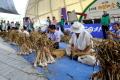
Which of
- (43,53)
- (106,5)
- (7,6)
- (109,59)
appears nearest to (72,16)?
(106,5)

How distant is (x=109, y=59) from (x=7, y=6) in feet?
93.3

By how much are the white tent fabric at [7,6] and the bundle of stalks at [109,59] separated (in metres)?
26.9

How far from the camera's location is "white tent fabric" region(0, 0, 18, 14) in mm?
29653

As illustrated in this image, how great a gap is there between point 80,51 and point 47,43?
2.60ft

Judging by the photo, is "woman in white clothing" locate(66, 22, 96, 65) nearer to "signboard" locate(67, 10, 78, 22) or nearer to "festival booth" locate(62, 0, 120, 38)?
"festival booth" locate(62, 0, 120, 38)

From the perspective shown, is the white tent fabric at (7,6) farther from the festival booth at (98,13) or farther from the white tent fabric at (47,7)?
A: the festival booth at (98,13)

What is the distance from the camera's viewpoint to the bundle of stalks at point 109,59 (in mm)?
3049

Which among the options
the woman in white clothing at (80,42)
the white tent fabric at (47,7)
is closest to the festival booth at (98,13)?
the woman in white clothing at (80,42)

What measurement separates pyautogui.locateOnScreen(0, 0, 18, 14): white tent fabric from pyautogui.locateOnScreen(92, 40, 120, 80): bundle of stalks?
2687cm

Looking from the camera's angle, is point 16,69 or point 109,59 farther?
point 16,69

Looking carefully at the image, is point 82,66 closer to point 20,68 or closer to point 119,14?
point 20,68

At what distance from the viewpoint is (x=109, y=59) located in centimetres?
304

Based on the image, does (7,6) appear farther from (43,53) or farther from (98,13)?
(43,53)

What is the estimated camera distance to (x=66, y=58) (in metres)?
6.18
